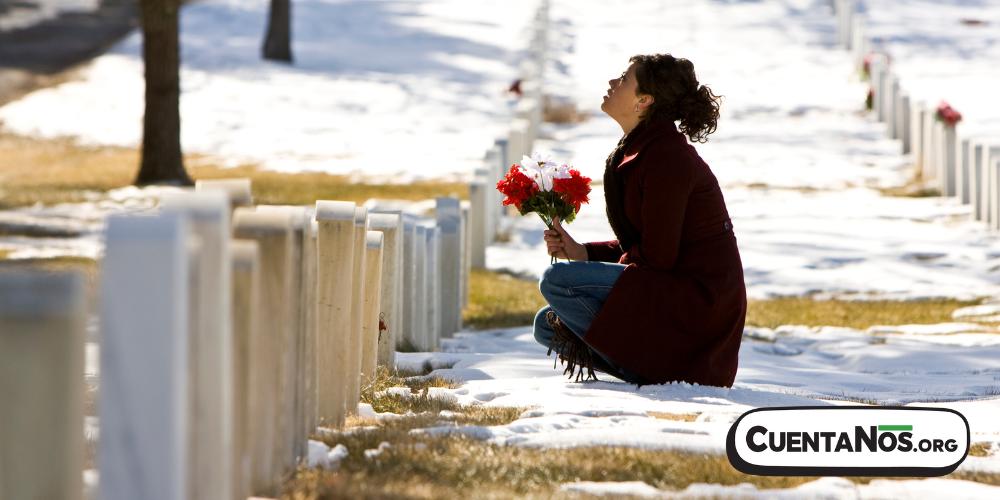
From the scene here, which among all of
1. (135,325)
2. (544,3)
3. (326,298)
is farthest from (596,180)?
(544,3)

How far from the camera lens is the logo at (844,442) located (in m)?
2.51

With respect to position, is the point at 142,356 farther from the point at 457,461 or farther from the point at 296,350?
the point at 457,461

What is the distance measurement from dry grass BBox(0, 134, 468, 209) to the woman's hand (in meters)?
6.84

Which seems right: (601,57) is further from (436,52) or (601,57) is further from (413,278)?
(413,278)

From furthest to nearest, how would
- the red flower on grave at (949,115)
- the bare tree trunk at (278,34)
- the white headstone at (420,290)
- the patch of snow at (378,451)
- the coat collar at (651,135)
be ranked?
the bare tree trunk at (278,34)
the red flower on grave at (949,115)
the white headstone at (420,290)
the coat collar at (651,135)
the patch of snow at (378,451)

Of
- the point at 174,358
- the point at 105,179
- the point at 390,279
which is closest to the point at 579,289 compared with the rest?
the point at 390,279

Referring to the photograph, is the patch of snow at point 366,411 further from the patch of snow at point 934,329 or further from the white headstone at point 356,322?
the patch of snow at point 934,329

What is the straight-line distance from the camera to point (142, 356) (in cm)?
171

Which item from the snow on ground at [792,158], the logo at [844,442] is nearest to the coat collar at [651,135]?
the logo at [844,442]

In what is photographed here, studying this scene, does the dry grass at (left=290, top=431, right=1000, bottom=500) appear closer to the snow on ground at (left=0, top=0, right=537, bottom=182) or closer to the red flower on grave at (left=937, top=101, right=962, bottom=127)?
the red flower on grave at (left=937, top=101, right=962, bottom=127)

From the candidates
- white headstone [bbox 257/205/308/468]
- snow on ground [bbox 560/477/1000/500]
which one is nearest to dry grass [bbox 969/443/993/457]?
snow on ground [bbox 560/477/1000/500]

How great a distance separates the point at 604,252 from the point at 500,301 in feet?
10.7

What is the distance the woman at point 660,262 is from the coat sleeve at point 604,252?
0.75 ft

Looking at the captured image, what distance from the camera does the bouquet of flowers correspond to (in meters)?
4.11
